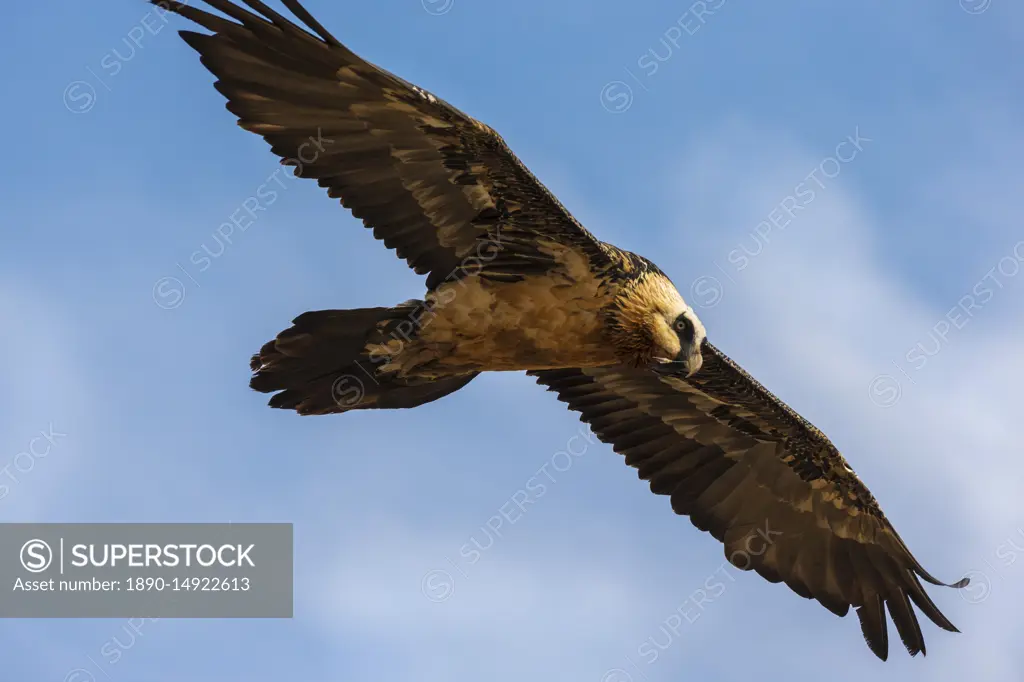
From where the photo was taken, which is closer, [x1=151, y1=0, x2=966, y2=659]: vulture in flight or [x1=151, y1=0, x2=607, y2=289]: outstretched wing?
[x1=151, y1=0, x2=607, y2=289]: outstretched wing

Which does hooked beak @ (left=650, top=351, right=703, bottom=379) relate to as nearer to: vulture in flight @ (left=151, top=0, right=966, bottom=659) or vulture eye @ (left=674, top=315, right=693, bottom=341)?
vulture in flight @ (left=151, top=0, right=966, bottom=659)

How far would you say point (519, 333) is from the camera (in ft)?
30.9

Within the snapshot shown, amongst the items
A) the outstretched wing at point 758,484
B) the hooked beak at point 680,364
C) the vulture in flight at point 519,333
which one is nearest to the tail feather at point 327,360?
the vulture in flight at point 519,333

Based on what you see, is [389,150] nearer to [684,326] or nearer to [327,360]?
[327,360]

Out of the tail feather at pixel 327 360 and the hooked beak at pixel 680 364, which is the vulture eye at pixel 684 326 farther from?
the tail feather at pixel 327 360

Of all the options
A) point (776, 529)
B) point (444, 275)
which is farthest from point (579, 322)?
point (776, 529)

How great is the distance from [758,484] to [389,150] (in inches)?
185

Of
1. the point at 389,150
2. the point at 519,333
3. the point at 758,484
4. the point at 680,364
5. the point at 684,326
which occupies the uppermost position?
the point at 389,150

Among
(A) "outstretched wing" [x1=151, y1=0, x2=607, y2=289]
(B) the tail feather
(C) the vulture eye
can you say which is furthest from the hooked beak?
(B) the tail feather

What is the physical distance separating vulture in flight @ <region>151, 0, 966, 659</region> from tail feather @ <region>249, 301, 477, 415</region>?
1 centimetres

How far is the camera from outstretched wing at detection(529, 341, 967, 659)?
10.9 meters

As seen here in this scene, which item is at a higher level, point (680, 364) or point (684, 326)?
point (684, 326)

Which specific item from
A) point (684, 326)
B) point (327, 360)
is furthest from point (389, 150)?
Answer: point (684, 326)

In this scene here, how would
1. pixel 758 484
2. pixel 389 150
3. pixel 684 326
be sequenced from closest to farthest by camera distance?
pixel 389 150, pixel 684 326, pixel 758 484
